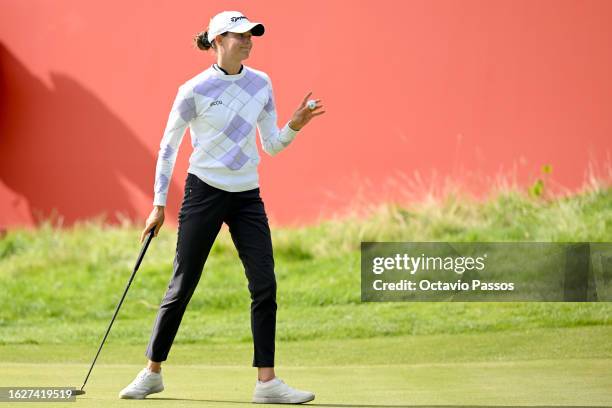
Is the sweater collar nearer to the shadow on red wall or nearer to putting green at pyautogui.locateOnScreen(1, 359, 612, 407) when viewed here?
putting green at pyautogui.locateOnScreen(1, 359, 612, 407)

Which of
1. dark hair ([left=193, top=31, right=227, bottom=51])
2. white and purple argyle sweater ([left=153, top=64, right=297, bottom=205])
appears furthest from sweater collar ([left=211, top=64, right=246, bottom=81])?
dark hair ([left=193, top=31, right=227, bottom=51])

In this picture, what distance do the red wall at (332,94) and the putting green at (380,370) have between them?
329 cm

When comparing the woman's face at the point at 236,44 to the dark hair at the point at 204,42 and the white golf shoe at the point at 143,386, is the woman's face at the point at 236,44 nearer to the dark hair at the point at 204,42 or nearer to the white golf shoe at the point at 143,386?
the dark hair at the point at 204,42

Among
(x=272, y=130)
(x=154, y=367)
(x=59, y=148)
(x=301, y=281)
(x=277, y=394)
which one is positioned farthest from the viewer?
(x=59, y=148)

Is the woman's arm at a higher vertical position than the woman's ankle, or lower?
higher

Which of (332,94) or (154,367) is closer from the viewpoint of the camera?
(154,367)

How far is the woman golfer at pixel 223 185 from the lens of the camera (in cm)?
554

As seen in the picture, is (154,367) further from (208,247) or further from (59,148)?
(59,148)

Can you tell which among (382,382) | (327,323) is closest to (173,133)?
(382,382)

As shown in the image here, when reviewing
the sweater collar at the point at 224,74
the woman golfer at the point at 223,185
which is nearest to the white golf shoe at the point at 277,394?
the woman golfer at the point at 223,185

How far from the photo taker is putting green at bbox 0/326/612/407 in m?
5.52

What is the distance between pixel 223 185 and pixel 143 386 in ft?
3.27

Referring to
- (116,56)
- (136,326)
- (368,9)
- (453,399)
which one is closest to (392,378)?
(453,399)

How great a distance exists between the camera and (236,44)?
554 centimetres
